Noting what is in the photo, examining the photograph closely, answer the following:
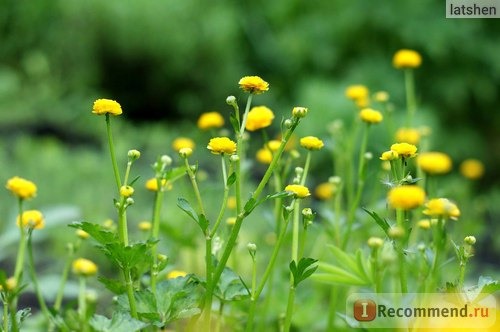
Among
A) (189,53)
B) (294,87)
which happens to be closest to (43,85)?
(189,53)

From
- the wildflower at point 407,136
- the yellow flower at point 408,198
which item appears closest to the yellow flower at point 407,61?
the wildflower at point 407,136

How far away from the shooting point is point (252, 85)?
0.82m

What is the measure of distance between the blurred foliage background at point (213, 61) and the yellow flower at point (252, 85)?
2.68 metres

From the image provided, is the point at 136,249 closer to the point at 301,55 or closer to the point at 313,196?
the point at 313,196

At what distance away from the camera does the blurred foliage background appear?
3.88m

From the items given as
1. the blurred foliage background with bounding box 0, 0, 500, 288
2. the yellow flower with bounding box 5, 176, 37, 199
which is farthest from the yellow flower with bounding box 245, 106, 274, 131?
the blurred foliage background with bounding box 0, 0, 500, 288

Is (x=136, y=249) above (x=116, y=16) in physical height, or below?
below

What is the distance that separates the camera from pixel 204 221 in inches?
30.3

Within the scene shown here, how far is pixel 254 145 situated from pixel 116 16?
3.21 ft

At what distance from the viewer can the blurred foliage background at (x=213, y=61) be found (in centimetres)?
388

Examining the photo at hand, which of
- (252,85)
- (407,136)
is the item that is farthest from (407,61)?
(252,85)

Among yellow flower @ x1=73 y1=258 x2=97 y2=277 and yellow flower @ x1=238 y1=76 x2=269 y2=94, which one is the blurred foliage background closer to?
yellow flower @ x1=73 y1=258 x2=97 y2=277

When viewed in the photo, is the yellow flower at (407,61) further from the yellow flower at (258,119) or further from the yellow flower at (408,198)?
the yellow flower at (408,198)

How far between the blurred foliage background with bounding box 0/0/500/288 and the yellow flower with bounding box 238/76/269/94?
268cm
